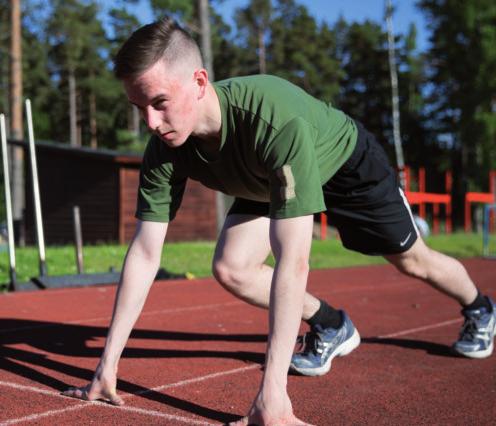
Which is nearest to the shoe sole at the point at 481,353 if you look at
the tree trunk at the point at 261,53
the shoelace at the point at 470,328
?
the shoelace at the point at 470,328

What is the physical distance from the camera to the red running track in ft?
10.5

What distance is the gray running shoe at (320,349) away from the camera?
3.97m

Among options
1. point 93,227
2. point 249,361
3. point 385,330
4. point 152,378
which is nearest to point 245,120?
point 152,378

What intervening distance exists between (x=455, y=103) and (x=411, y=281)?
27933 mm

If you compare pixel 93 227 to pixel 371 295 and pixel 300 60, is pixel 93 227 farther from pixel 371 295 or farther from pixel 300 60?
pixel 300 60

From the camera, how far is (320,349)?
160 inches

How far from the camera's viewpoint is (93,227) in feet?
74.6

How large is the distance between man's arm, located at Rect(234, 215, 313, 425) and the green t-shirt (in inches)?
2.9

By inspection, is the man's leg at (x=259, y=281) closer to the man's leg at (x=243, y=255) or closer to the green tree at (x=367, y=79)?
the man's leg at (x=243, y=255)

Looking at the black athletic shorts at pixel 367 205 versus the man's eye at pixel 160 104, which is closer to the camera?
the man's eye at pixel 160 104

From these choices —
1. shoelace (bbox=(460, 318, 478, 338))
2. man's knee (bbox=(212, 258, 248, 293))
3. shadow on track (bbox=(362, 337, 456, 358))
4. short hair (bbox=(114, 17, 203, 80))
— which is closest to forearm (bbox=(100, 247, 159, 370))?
man's knee (bbox=(212, 258, 248, 293))

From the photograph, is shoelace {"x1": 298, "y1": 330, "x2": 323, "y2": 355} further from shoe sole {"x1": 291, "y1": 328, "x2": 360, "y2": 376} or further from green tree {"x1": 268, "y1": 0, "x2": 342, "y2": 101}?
green tree {"x1": 268, "y1": 0, "x2": 342, "y2": 101}

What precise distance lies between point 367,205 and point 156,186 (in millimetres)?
1071

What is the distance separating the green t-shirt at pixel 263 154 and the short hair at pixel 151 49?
30cm
